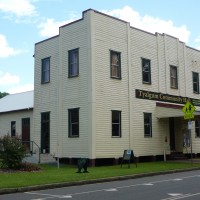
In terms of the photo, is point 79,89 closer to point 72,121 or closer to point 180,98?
point 72,121

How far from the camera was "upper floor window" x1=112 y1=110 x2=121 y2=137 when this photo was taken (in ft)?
83.3

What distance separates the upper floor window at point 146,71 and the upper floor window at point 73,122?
5851mm

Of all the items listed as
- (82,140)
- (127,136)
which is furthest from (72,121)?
(127,136)

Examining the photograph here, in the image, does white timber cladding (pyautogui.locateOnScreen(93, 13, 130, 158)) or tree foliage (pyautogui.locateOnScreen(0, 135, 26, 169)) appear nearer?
tree foliage (pyautogui.locateOnScreen(0, 135, 26, 169))

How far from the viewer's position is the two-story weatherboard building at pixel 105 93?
24.6 metres

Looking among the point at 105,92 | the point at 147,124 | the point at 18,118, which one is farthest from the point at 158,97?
the point at 18,118

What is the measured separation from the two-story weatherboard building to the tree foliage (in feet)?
16.1

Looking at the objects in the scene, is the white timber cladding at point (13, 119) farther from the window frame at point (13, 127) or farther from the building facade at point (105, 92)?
the building facade at point (105, 92)

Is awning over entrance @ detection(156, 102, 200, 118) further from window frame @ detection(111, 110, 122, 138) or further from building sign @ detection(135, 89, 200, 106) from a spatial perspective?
window frame @ detection(111, 110, 122, 138)

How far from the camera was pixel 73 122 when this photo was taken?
83.2 feet

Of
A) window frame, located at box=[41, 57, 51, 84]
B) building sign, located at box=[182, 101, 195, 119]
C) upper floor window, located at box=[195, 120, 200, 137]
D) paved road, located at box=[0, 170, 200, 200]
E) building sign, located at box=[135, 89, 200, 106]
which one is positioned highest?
window frame, located at box=[41, 57, 51, 84]

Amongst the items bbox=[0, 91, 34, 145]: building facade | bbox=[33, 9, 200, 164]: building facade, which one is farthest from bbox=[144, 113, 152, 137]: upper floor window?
bbox=[0, 91, 34, 145]: building facade

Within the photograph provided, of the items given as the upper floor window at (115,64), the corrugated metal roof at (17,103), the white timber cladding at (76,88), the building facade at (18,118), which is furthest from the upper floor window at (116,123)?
the corrugated metal roof at (17,103)

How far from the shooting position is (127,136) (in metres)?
26.0
